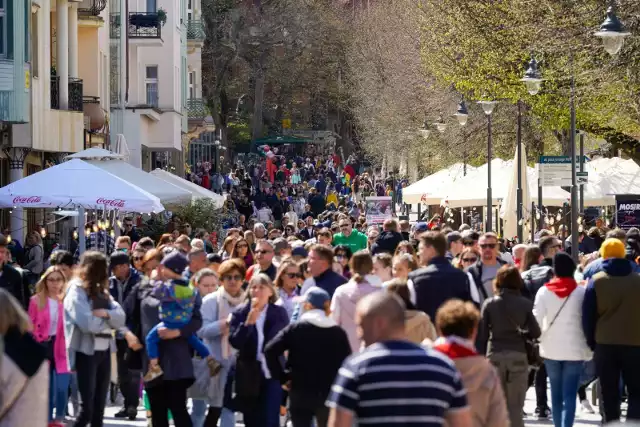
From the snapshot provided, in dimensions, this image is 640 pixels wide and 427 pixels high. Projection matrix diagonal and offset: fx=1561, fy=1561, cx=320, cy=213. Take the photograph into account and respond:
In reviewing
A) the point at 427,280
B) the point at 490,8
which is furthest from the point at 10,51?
the point at 427,280

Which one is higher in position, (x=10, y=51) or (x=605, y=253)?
(x=10, y=51)

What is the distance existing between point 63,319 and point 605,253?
470 centimetres

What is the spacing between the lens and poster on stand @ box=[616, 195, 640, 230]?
32.4 m

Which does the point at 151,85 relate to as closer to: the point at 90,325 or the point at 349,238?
the point at 349,238

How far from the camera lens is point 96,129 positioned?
40.3 meters

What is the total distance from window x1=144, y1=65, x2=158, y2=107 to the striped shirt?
151 feet

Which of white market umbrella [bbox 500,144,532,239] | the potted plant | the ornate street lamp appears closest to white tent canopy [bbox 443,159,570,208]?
white market umbrella [bbox 500,144,532,239]

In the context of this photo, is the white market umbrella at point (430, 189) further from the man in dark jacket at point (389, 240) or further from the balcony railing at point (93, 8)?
the man in dark jacket at point (389, 240)

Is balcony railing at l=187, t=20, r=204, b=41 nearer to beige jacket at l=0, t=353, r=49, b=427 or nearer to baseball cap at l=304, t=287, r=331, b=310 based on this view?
baseball cap at l=304, t=287, r=331, b=310

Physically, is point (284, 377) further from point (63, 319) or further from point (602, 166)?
point (602, 166)

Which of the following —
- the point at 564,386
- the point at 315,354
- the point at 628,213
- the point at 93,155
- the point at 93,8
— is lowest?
the point at 564,386

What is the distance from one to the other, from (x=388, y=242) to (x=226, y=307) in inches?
353

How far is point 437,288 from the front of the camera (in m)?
12.8

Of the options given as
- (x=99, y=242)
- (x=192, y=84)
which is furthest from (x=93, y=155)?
(x=192, y=84)
